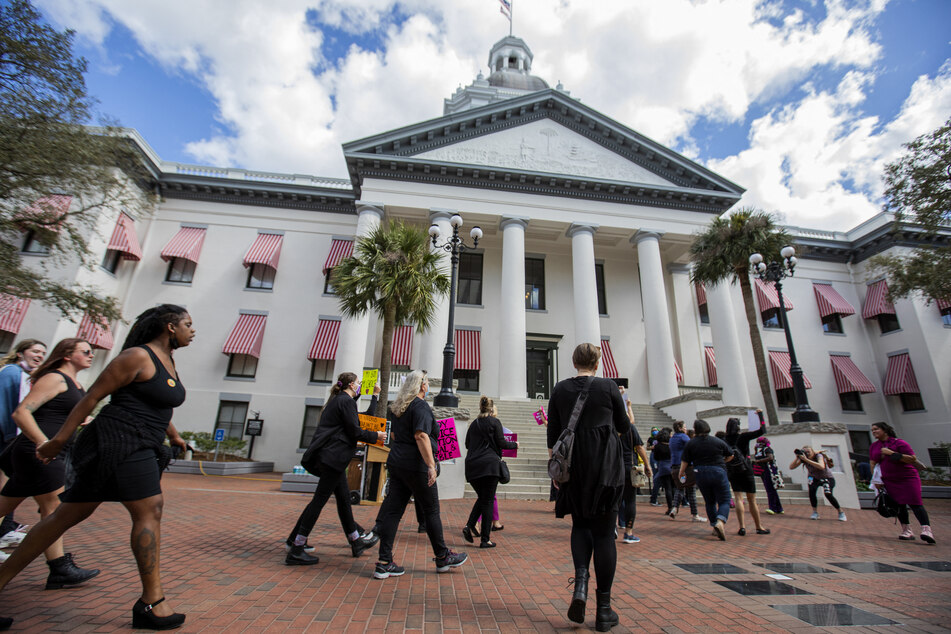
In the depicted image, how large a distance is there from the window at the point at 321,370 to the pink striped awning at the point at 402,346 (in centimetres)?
321

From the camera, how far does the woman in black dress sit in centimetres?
343

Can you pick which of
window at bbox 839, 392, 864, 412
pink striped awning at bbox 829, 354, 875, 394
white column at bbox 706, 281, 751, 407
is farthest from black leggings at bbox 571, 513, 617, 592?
window at bbox 839, 392, 864, 412

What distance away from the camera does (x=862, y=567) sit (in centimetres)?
516

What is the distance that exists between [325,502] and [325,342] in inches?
647

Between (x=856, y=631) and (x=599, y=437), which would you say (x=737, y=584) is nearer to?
(x=856, y=631)

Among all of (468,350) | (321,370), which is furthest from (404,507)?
(321,370)

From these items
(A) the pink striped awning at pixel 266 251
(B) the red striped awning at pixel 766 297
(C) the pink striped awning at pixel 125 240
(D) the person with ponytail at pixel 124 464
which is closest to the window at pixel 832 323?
(B) the red striped awning at pixel 766 297

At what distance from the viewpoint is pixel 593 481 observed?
10.4 ft

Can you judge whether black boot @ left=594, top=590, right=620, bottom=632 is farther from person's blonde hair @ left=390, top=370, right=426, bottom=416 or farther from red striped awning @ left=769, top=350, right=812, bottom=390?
red striped awning @ left=769, top=350, right=812, bottom=390

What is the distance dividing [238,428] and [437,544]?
60.2 ft

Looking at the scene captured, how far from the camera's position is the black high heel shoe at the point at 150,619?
270cm

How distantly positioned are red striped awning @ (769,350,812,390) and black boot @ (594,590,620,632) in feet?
75.7

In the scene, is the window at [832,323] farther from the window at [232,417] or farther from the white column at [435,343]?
the window at [232,417]

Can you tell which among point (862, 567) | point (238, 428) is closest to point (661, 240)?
point (862, 567)
